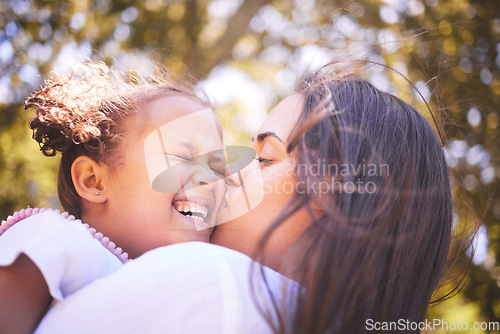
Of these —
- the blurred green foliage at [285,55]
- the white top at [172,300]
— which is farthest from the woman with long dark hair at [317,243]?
the blurred green foliage at [285,55]

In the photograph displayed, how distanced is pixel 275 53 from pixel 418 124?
5.73 metres

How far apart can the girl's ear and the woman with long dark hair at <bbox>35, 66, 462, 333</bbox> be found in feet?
1.89

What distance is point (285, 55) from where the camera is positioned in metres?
6.93

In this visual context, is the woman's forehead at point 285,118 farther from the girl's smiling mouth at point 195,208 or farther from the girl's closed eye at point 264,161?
the girl's smiling mouth at point 195,208

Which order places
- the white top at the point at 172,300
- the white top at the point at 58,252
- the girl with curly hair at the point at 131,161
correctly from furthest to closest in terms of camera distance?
the girl with curly hair at the point at 131,161
the white top at the point at 58,252
the white top at the point at 172,300

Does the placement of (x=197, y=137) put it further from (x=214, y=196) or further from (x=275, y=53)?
(x=275, y=53)

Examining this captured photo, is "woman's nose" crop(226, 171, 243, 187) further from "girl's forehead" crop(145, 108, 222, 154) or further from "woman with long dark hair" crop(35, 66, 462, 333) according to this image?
"girl's forehead" crop(145, 108, 222, 154)

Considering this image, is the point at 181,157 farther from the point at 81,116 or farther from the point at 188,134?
the point at 81,116

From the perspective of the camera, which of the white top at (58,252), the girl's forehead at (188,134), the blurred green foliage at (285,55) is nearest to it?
the white top at (58,252)

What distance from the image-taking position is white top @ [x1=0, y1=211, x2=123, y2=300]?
1.24 meters

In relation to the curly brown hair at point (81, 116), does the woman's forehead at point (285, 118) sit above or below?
above

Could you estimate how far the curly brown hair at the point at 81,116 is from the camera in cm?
202

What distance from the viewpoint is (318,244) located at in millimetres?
1361

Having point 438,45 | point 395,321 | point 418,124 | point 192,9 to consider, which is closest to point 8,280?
point 395,321
